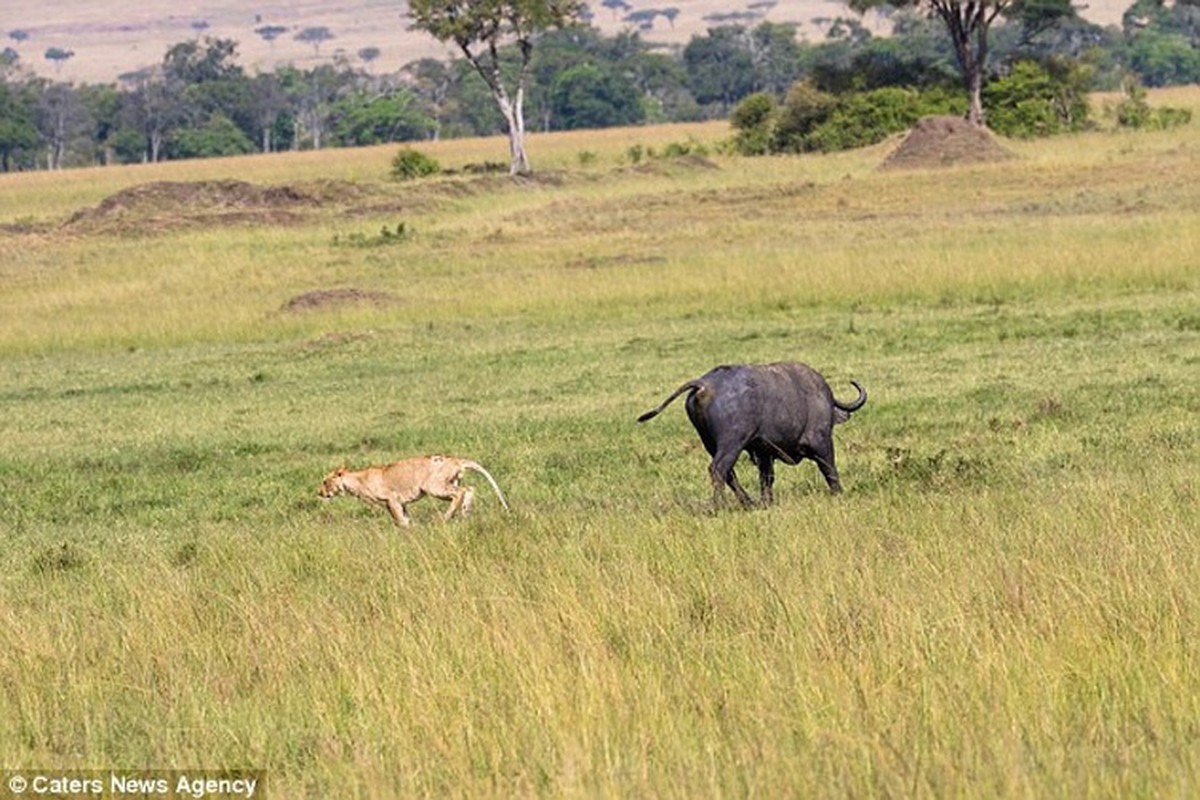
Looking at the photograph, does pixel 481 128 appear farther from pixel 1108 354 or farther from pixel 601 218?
pixel 1108 354

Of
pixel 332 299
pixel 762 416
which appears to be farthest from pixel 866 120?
pixel 762 416

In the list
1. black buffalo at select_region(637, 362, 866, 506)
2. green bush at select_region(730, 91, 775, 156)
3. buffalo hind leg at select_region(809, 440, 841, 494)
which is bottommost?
green bush at select_region(730, 91, 775, 156)

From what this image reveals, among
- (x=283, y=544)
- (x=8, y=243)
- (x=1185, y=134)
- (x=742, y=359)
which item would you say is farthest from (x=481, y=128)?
(x=283, y=544)

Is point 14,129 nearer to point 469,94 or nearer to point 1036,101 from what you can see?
point 469,94

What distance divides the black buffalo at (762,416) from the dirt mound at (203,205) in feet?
121

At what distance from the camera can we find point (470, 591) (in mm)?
8938

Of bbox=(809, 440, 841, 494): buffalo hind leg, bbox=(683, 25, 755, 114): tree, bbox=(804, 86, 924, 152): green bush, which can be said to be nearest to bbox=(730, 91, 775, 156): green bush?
bbox=(804, 86, 924, 152): green bush

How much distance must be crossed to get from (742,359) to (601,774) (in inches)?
639

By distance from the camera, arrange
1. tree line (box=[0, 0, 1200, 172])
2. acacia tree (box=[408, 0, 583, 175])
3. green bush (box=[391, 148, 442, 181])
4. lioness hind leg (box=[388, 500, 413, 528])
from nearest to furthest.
Result: lioness hind leg (box=[388, 500, 413, 528]) < acacia tree (box=[408, 0, 583, 175]) < green bush (box=[391, 148, 442, 181]) < tree line (box=[0, 0, 1200, 172])

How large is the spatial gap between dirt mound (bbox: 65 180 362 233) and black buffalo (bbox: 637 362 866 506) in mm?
36885

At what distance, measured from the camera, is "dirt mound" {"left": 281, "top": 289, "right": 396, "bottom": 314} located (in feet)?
99.0

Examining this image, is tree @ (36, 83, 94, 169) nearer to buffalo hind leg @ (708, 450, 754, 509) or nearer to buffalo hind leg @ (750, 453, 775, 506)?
buffalo hind leg @ (750, 453, 775, 506)

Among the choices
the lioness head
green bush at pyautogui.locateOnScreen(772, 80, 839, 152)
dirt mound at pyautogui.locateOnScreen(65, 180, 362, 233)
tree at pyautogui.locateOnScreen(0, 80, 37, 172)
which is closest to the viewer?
the lioness head

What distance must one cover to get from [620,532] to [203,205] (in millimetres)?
45551
